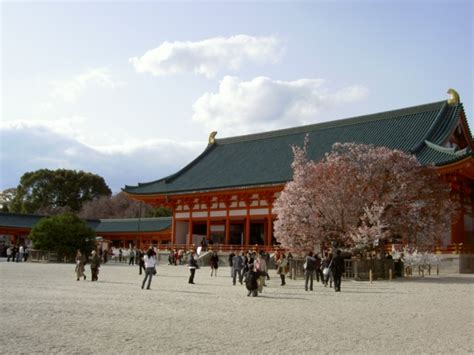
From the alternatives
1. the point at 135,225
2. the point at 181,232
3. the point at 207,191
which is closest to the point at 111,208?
the point at 135,225

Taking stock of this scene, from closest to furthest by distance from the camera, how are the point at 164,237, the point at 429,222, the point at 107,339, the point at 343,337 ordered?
the point at 107,339, the point at 343,337, the point at 429,222, the point at 164,237

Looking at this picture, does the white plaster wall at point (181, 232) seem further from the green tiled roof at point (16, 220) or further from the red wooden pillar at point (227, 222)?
the green tiled roof at point (16, 220)

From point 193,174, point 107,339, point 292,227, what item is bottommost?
point 107,339

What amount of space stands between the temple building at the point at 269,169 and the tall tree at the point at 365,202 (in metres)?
5.18

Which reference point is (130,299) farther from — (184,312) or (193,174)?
(193,174)

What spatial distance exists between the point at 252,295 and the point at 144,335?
838cm

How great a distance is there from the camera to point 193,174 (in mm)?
48125

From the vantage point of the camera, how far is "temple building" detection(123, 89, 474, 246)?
33062 millimetres

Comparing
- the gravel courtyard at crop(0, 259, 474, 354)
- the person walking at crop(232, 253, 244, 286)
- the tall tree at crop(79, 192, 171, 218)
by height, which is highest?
the tall tree at crop(79, 192, 171, 218)

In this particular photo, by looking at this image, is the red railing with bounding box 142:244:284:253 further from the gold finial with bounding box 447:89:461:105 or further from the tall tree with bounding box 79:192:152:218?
the tall tree with bounding box 79:192:152:218

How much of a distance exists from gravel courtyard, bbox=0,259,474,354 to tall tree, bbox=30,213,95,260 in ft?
71.4

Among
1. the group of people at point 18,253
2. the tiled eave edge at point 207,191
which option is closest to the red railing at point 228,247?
the tiled eave edge at point 207,191

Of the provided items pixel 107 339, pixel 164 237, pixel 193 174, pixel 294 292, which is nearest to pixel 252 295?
pixel 294 292

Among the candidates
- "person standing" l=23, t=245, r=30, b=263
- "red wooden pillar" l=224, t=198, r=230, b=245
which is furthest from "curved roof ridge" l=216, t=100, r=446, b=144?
"person standing" l=23, t=245, r=30, b=263
